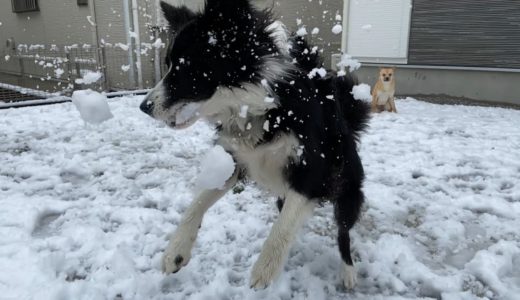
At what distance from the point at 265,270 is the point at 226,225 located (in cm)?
92

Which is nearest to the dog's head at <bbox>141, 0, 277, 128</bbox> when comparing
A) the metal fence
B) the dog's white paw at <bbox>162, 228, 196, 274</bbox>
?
the dog's white paw at <bbox>162, 228, 196, 274</bbox>

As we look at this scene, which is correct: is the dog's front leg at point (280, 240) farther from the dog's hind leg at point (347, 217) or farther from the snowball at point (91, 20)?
the snowball at point (91, 20)

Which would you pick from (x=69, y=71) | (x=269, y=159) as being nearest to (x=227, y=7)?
(x=269, y=159)

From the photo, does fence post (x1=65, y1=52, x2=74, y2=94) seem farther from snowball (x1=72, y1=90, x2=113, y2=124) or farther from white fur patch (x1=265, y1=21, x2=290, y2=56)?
white fur patch (x1=265, y1=21, x2=290, y2=56)

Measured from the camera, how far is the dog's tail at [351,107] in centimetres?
250

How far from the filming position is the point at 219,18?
6.30 feet

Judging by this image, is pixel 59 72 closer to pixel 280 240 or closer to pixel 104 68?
pixel 104 68

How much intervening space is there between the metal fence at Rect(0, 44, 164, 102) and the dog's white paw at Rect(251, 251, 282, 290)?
5424 millimetres

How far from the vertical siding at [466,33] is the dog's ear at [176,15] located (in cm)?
704

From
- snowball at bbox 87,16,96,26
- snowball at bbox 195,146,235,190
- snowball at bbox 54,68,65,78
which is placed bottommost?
snowball at bbox 54,68,65,78

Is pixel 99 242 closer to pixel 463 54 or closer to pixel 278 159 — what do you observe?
pixel 278 159

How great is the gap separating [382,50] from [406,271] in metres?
7.06

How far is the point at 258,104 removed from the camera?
6.52 ft

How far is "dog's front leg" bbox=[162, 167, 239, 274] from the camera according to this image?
214cm
